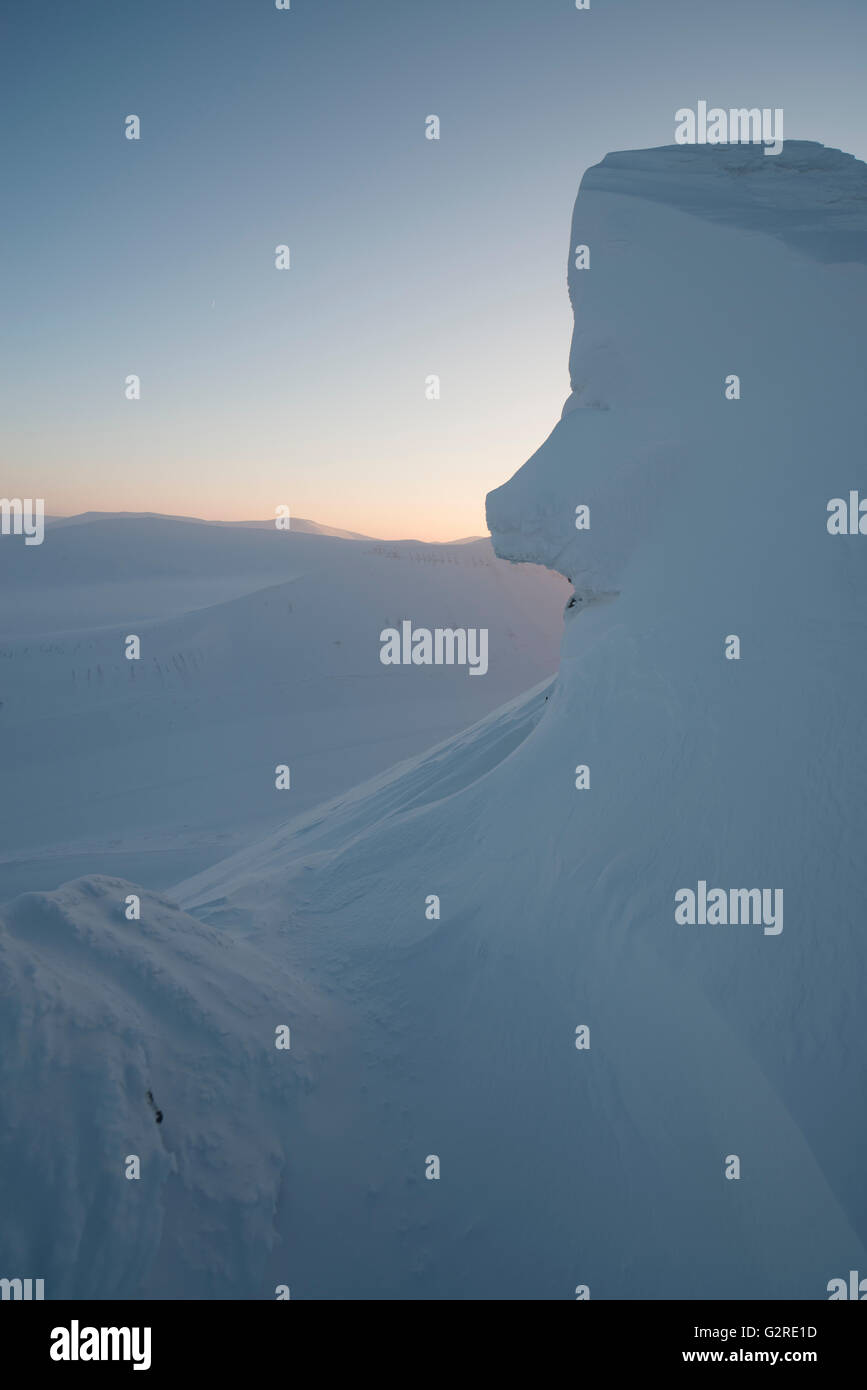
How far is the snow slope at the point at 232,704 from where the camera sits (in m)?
13.4

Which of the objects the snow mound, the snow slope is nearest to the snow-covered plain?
the snow mound

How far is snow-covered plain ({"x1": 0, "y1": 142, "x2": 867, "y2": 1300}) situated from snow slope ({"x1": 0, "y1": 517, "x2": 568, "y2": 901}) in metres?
6.96

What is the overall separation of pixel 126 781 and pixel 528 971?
12947mm

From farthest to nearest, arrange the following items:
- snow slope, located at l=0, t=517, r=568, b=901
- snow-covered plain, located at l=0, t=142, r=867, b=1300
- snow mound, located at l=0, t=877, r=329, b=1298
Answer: snow slope, located at l=0, t=517, r=568, b=901 < snow-covered plain, located at l=0, t=142, r=867, b=1300 < snow mound, located at l=0, t=877, r=329, b=1298

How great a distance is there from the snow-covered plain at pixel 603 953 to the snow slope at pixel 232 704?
274 inches

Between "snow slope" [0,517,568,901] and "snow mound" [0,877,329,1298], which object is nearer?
"snow mound" [0,877,329,1298]

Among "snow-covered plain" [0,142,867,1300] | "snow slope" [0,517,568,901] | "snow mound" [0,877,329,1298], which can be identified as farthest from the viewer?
"snow slope" [0,517,568,901]

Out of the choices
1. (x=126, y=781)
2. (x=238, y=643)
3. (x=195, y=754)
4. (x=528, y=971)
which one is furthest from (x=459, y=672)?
(x=528, y=971)

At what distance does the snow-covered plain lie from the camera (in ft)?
11.2

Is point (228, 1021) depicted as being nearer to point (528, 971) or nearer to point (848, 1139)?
point (528, 971)

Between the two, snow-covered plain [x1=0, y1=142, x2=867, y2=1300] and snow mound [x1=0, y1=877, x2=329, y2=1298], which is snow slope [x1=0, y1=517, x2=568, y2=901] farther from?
snow mound [x1=0, y1=877, x2=329, y2=1298]

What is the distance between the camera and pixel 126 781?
50.6 feet

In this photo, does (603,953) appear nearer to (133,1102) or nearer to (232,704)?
(133,1102)

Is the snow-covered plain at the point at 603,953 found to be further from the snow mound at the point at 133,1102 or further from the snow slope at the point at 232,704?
the snow slope at the point at 232,704
